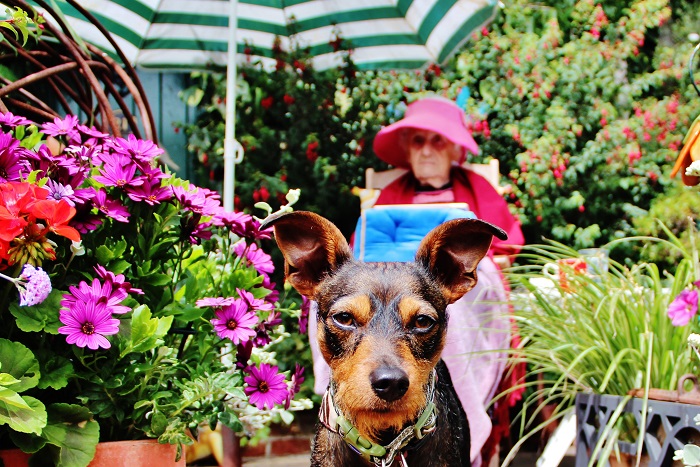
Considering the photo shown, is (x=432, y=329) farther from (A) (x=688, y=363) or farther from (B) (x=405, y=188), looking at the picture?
(B) (x=405, y=188)

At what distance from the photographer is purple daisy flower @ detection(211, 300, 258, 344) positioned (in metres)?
1.61

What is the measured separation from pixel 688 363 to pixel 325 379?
133 cm

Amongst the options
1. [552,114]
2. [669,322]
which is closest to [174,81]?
[552,114]

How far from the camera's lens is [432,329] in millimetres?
1574

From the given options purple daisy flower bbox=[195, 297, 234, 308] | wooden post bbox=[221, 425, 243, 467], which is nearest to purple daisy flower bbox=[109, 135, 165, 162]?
purple daisy flower bbox=[195, 297, 234, 308]

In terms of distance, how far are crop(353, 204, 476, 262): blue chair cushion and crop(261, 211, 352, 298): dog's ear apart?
1325 mm

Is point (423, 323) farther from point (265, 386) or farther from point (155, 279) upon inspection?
point (155, 279)

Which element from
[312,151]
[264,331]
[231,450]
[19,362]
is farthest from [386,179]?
[19,362]

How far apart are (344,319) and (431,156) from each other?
2.63m

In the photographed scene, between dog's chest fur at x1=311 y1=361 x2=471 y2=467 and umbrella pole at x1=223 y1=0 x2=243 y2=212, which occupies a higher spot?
umbrella pole at x1=223 y1=0 x2=243 y2=212

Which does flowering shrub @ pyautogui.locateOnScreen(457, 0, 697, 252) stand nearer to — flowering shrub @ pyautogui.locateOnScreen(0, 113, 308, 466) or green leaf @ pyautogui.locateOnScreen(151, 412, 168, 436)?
flowering shrub @ pyautogui.locateOnScreen(0, 113, 308, 466)

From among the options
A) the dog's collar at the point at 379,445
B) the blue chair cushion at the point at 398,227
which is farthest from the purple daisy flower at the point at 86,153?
the blue chair cushion at the point at 398,227

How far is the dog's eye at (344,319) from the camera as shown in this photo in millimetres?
1548

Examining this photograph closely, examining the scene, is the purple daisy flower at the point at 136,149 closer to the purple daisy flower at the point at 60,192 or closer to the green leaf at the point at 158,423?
the purple daisy flower at the point at 60,192
